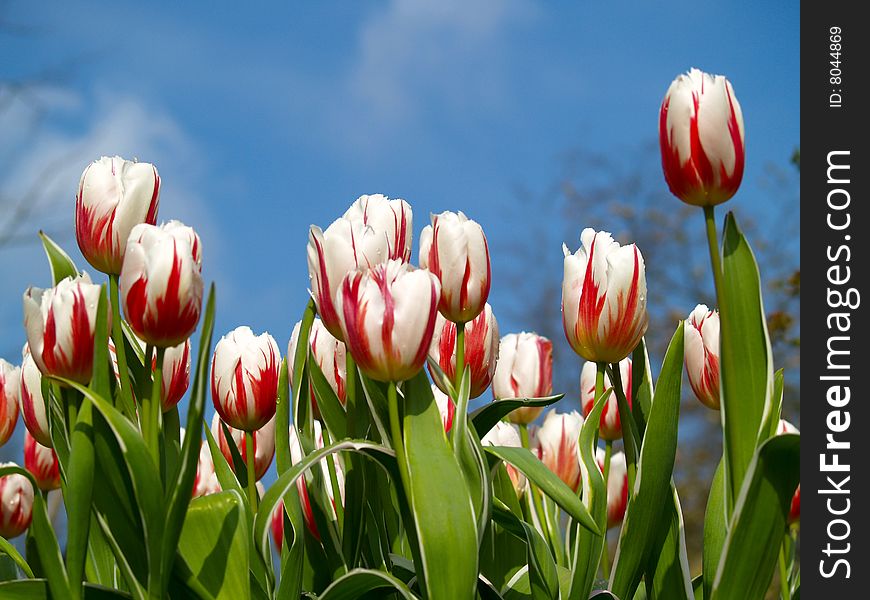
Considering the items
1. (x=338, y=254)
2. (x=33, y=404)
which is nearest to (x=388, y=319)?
(x=338, y=254)

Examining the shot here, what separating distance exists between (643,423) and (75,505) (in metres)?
0.48

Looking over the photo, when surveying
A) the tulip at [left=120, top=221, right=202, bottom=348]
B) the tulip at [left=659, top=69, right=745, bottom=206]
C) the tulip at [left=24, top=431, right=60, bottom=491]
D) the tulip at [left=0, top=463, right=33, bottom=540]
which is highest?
the tulip at [left=659, top=69, right=745, bottom=206]

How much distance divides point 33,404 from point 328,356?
29 cm

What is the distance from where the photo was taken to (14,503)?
4.00 ft

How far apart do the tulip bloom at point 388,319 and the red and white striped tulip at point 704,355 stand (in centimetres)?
34

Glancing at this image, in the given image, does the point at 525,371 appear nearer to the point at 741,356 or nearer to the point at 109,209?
the point at 741,356

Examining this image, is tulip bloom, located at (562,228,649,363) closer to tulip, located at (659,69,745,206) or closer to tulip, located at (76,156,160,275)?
tulip, located at (659,69,745,206)

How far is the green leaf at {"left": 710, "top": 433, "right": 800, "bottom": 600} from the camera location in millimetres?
669

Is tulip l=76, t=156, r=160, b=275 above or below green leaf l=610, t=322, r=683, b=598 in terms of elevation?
above

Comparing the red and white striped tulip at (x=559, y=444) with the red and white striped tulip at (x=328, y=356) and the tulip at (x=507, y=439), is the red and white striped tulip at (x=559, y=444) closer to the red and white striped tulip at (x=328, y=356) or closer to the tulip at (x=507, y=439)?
the tulip at (x=507, y=439)

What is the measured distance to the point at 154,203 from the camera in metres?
0.77

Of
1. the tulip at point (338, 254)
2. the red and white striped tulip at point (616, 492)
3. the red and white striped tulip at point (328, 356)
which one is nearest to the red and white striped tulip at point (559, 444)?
the red and white striped tulip at point (616, 492)

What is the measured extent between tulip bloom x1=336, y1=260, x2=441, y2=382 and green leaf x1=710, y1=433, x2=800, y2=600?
0.24 metres
